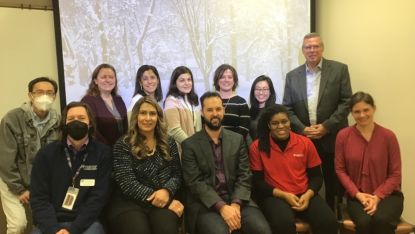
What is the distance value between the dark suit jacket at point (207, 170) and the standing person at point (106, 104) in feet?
2.59

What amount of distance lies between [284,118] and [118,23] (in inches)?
74.2

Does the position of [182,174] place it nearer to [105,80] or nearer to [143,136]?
[143,136]

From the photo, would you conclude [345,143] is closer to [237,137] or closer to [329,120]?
[329,120]

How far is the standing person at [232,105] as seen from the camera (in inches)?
138

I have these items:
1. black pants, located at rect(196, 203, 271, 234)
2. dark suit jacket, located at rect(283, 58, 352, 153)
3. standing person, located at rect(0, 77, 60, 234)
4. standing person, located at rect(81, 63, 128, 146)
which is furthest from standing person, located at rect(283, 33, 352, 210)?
standing person, located at rect(0, 77, 60, 234)

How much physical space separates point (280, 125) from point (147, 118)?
1.02 m

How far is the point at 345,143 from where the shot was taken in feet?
A: 9.89

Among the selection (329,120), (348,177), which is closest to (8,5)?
(329,120)

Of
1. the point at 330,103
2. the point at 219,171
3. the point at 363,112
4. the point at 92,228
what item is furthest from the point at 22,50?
the point at 363,112

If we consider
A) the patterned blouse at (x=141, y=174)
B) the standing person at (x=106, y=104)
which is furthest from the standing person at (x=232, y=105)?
the standing person at (x=106, y=104)

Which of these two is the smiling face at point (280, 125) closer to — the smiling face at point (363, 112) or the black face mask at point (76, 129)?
the smiling face at point (363, 112)

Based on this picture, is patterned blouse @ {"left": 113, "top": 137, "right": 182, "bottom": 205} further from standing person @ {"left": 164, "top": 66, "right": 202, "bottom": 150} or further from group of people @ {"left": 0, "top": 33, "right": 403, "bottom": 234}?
standing person @ {"left": 164, "top": 66, "right": 202, "bottom": 150}

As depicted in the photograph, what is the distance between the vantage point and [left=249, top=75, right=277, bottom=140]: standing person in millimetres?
3610

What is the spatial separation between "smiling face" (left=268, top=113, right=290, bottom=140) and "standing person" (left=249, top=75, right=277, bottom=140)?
0.61m
